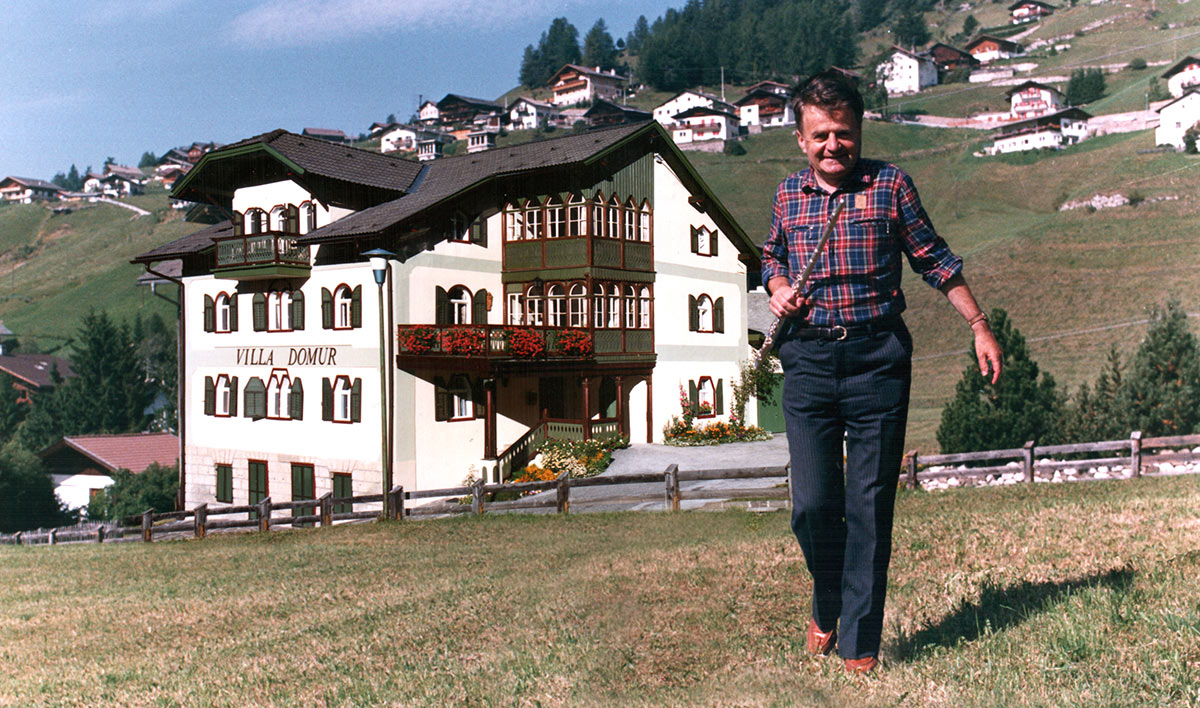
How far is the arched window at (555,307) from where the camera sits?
28.5 meters

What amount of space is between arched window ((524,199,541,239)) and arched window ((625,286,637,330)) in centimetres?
347

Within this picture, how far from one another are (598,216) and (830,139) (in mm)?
25295

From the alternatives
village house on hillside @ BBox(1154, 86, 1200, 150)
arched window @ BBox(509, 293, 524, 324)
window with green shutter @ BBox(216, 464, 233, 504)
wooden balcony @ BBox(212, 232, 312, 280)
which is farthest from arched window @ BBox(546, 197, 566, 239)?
village house on hillside @ BBox(1154, 86, 1200, 150)

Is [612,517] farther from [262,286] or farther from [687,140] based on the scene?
[687,140]

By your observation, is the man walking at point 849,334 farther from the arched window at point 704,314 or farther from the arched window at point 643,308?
the arched window at point 704,314

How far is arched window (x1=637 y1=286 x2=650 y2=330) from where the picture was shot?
30.2m

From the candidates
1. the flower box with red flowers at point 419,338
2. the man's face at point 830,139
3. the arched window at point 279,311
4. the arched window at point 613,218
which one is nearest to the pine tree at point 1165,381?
the arched window at point 613,218

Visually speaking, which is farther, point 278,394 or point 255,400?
point 255,400

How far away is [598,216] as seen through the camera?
1126 inches

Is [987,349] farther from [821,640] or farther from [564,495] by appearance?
[564,495]

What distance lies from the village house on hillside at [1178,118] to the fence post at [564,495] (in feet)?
181

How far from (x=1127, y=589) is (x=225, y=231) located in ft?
95.8

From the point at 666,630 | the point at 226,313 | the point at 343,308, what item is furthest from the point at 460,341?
the point at 666,630

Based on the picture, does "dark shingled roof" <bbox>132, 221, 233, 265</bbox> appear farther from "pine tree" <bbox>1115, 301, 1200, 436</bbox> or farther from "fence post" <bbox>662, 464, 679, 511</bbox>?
"pine tree" <bbox>1115, 301, 1200, 436</bbox>
